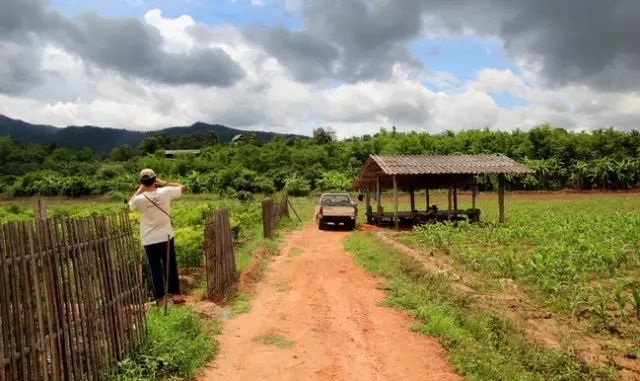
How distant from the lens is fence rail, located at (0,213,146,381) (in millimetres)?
3955

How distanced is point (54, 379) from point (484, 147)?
214 ft

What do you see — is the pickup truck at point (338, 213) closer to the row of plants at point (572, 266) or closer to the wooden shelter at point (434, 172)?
the wooden shelter at point (434, 172)

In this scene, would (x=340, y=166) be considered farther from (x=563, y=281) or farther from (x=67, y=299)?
(x=67, y=299)

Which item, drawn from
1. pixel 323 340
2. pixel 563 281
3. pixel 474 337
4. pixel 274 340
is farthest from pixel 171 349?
pixel 563 281

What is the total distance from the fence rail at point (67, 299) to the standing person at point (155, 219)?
1.46 meters

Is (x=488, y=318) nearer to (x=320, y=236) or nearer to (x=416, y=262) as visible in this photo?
(x=416, y=262)

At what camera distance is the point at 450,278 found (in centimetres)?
1061

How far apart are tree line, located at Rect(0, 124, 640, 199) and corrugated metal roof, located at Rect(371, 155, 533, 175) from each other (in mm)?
22728

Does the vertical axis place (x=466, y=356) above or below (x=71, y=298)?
below

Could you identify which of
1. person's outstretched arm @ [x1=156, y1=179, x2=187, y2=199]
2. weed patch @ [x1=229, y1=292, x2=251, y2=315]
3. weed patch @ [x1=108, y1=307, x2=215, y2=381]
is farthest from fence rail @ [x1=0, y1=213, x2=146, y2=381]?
weed patch @ [x1=229, y1=292, x2=251, y2=315]

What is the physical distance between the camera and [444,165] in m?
23.6

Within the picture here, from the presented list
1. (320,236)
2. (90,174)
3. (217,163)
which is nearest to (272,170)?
(217,163)

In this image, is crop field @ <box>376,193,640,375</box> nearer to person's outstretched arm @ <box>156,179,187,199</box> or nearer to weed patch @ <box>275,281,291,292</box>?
weed patch @ <box>275,281,291,292</box>

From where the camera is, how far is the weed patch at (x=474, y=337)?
5.78 meters
